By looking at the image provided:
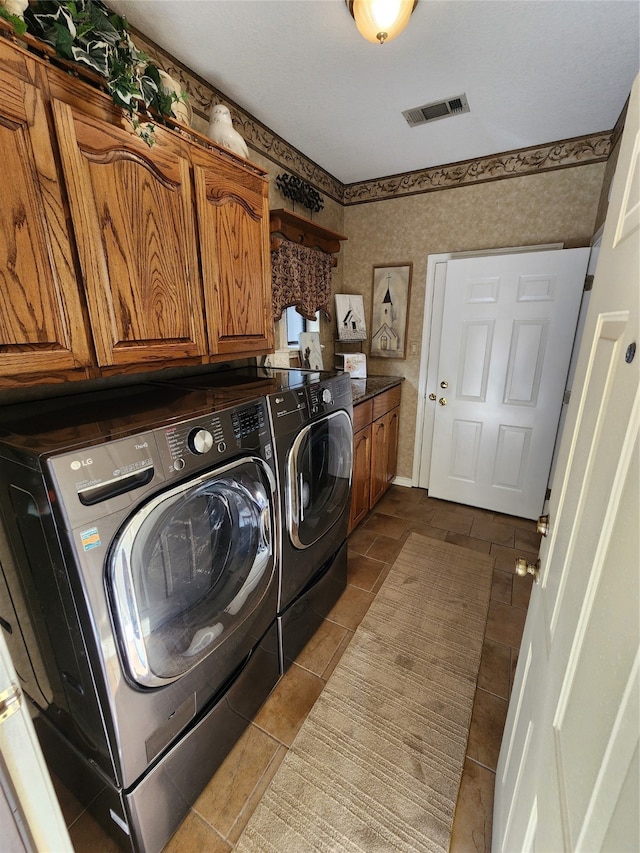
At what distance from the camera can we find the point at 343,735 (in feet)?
4.58

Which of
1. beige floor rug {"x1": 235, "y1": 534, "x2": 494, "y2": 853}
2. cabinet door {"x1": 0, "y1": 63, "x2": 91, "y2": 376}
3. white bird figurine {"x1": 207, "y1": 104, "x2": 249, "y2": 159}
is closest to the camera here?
cabinet door {"x1": 0, "y1": 63, "x2": 91, "y2": 376}

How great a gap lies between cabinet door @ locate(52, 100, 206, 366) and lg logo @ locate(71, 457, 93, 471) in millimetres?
469

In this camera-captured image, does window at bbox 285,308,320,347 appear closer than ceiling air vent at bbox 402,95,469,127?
No

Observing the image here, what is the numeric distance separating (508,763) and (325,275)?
2.76 metres

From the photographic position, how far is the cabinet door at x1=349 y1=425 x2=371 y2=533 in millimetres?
2438

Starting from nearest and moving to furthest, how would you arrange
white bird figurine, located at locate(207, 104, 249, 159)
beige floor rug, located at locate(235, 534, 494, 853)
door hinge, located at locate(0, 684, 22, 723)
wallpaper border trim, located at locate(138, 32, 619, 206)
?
door hinge, located at locate(0, 684, 22, 723)
beige floor rug, located at locate(235, 534, 494, 853)
white bird figurine, located at locate(207, 104, 249, 159)
wallpaper border trim, located at locate(138, 32, 619, 206)

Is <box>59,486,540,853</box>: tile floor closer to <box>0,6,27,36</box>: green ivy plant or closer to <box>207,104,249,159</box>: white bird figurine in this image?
<box>0,6,27,36</box>: green ivy plant

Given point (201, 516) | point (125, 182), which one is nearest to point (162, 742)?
point (201, 516)

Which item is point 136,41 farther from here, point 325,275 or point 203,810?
point 203,810

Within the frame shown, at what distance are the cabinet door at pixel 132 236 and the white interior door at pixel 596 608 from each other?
48.4 inches

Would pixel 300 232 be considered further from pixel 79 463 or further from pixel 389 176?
pixel 79 463

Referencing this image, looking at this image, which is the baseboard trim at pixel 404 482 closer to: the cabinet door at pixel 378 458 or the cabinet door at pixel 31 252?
the cabinet door at pixel 378 458

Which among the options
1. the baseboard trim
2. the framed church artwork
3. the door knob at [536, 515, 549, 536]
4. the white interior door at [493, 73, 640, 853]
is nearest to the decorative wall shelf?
the framed church artwork

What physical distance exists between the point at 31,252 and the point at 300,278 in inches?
68.3
